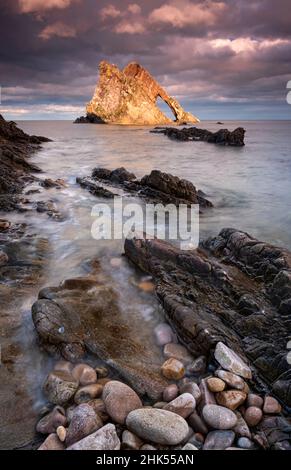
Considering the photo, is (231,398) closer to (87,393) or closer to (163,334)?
(163,334)

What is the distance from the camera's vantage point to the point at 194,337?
3766 millimetres

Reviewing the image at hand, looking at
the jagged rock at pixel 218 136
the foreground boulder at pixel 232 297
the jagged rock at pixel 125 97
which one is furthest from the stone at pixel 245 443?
the jagged rock at pixel 125 97

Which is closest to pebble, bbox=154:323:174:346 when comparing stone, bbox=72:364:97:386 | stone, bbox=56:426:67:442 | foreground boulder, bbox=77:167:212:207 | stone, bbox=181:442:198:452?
stone, bbox=72:364:97:386

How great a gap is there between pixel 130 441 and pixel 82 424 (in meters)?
0.42

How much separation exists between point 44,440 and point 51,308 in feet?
5.39

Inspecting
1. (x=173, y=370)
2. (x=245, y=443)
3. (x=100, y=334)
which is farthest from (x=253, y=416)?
(x=100, y=334)

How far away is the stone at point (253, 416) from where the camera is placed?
2.86 meters

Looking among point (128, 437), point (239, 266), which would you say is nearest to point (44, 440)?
point (128, 437)

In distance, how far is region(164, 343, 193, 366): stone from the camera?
3.63 m

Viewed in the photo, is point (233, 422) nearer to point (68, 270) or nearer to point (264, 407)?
point (264, 407)

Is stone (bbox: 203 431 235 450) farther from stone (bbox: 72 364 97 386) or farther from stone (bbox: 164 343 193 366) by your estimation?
stone (bbox: 72 364 97 386)

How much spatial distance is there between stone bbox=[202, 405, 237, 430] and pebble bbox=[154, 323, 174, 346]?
1163 mm

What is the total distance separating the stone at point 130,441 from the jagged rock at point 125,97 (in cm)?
12307

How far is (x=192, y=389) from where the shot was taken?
3.09 m
